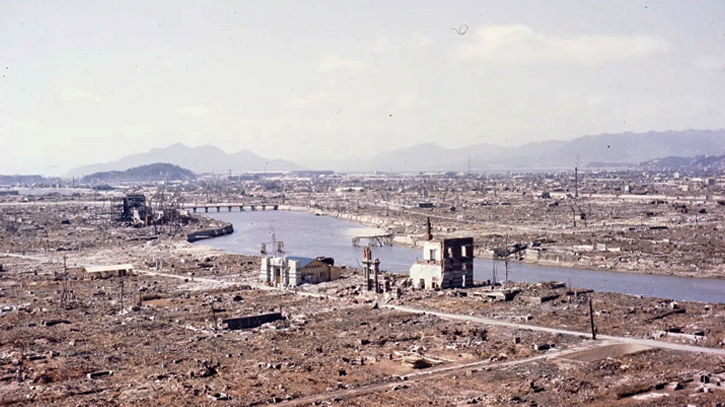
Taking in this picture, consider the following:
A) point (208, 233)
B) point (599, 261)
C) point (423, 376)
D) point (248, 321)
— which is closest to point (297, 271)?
point (248, 321)

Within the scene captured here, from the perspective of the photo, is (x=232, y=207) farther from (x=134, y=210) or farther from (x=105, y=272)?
(x=105, y=272)

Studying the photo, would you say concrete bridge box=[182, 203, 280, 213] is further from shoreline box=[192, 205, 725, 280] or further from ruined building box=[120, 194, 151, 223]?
ruined building box=[120, 194, 151, 223]

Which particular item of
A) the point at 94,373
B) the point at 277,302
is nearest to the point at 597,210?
the point at 277,302

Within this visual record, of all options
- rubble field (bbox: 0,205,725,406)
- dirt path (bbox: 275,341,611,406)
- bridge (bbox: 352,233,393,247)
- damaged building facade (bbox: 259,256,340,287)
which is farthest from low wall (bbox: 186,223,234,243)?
dirt path (bbox: 275,341,611,406)

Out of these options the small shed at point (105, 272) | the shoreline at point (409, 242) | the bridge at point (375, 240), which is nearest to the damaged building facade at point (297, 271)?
the small shed at point (105, 272)

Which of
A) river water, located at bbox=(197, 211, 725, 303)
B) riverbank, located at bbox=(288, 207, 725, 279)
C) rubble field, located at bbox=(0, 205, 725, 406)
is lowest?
river water, located at bbox=(197, 211, 725, 303)
